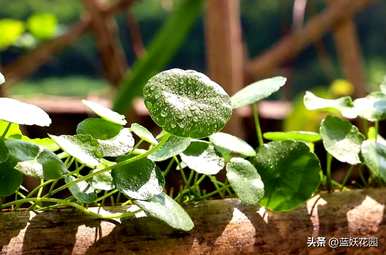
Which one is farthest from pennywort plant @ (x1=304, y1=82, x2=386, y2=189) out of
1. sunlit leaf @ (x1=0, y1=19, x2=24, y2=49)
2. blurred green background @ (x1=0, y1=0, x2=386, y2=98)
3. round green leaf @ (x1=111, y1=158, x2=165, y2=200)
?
blurred green background @ (x1=0, y1=0, x2=386, y2=98)

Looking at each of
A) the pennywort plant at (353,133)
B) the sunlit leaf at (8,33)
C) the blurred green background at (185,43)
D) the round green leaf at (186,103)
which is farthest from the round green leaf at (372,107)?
the blurred green background at (185,43)

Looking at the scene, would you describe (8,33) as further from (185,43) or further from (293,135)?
(185,43)

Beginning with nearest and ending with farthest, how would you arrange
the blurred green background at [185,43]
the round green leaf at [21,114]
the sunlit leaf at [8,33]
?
the round green leaf at [21,114]
the sunlit leaf at [8,33]
the blurred green background at [185,43]

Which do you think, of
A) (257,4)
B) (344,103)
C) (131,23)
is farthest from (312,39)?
(257,4)

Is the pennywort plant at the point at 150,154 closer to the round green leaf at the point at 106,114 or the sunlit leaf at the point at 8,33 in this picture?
the round green leaf at the point at 106,114

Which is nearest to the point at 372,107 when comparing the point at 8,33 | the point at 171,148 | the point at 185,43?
the point at 171,148

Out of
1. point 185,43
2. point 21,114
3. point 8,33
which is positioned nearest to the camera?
point 21,114

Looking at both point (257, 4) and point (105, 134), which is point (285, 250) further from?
point (257, 4)
